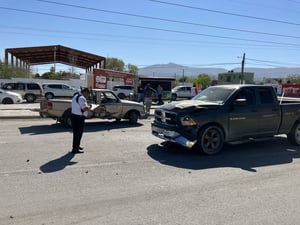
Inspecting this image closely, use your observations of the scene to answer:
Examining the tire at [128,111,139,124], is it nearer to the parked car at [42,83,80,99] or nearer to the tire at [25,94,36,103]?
the tire at [25,94,36,103]

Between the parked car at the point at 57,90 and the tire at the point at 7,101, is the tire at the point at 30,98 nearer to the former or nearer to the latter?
the tire at the point at 7,101

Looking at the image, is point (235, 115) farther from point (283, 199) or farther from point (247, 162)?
point (283, 199)

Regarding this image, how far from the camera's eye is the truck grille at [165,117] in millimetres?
8195

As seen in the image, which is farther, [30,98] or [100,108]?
[30,98]

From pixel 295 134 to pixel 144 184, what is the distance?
6.06 m

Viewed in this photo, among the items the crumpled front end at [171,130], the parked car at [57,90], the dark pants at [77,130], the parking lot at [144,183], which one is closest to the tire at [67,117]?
the parking lot at [144,183]

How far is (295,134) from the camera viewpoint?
386 inches

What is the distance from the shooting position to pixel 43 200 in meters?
4.84

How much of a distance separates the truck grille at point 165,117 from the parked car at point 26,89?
73.9 ft

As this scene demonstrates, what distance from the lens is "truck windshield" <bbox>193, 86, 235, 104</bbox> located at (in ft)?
28.6

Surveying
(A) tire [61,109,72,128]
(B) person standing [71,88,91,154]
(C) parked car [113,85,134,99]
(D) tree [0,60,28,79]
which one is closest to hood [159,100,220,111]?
(B) person standing [71,88,91,154]

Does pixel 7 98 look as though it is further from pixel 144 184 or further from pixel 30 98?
pixel 144 184

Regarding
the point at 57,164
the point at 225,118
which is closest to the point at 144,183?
the point at 57,164

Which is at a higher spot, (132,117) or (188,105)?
(188,105)
